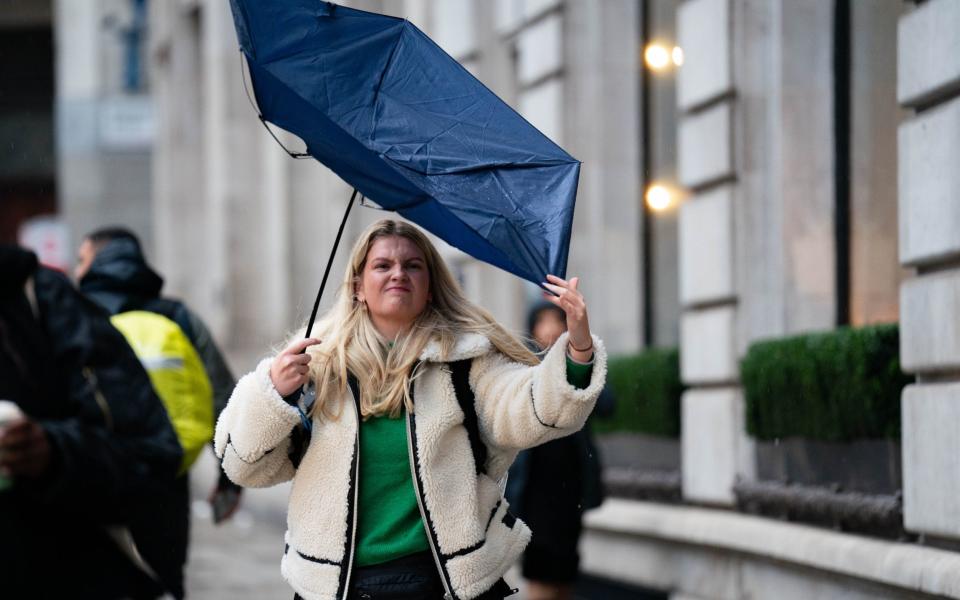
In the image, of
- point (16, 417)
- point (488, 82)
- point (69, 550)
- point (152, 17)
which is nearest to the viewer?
point (16, 417)

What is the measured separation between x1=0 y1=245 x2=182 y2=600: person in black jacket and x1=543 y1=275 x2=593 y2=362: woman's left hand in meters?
1.14

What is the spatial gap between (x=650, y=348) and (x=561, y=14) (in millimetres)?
2319

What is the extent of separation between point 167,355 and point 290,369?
7.55 ft

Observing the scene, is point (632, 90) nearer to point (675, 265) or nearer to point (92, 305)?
point (675, 265)

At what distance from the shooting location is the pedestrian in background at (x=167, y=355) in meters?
6.94

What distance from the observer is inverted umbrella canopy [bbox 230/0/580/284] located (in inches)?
206

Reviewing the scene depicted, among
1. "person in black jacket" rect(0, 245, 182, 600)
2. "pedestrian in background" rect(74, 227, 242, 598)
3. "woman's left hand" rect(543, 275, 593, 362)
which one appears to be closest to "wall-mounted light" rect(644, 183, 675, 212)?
"pedestrian in background" rect(74, 227, 242, 598)

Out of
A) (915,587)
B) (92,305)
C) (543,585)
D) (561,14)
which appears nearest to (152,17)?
(561,14)

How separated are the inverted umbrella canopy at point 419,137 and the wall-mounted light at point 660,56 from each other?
608 cm

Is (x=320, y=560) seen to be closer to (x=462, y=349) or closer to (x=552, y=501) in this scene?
(x=462, y=349)

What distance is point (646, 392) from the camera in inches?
446

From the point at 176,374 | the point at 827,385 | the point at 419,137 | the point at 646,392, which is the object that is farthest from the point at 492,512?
the point at 646,392

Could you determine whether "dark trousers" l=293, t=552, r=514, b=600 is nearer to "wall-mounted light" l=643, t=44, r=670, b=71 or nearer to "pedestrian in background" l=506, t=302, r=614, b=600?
"pedestrian in background" l=506, t=302, r=614, b=600

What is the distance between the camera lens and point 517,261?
5191 millimetres
